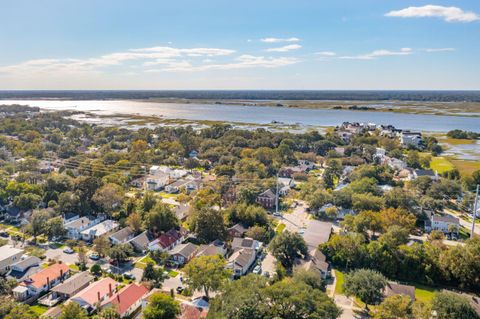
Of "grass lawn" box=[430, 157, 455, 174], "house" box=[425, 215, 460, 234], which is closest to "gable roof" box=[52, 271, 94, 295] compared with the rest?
"house" box=[425, 215, 460, 234]

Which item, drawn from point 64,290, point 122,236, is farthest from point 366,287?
point 122,236

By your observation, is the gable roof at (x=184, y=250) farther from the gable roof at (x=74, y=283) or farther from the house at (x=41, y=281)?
the house at (x=41, y=281)

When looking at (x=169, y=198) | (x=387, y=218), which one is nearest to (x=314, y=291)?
(x=387, y=218)

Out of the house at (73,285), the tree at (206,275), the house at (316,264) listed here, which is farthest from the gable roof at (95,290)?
the house at (316,264)

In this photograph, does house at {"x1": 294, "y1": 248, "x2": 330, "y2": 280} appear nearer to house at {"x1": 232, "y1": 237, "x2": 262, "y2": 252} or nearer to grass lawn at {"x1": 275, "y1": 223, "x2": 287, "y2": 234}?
house at {"x1": 232, "y1": 237, "x2": 262, "y2": 252}

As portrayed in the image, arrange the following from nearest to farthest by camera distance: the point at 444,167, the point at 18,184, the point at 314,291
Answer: the point at 314,291, the point at 18,184, the point at 444,167

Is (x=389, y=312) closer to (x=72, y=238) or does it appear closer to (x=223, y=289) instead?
(x=223, y=289)

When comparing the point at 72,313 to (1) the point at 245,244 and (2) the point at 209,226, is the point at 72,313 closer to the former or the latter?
(2) the point at 209,226
